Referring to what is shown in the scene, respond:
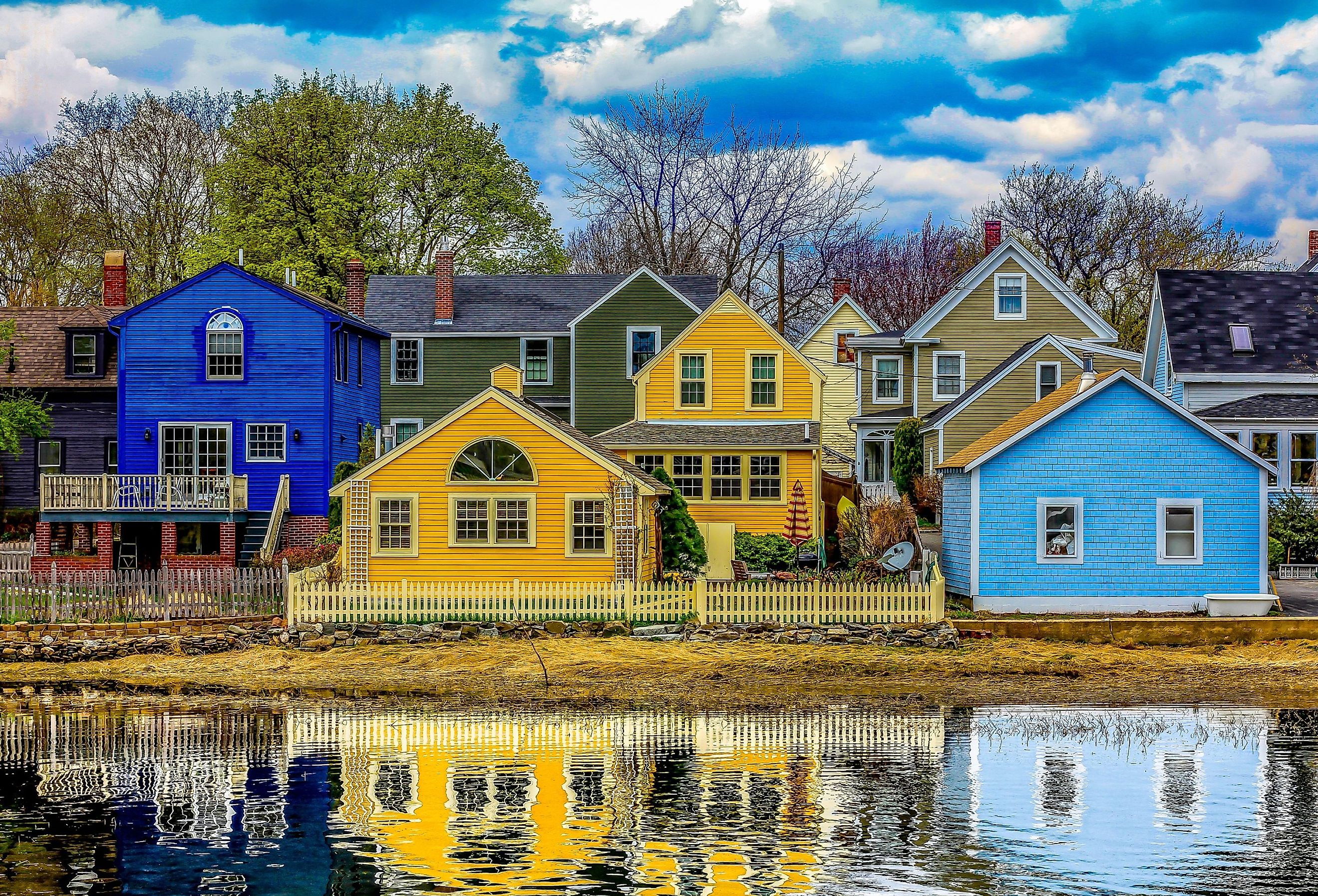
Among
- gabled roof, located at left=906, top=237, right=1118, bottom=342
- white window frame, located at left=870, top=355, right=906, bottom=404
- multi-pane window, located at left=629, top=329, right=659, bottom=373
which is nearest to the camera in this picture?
gabled roof, located at left=906, top=237, right=1118, bottom=342

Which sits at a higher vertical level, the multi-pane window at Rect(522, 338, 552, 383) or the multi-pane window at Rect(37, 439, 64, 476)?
the multi-pane window at Rect(522, 338, 552, 383)

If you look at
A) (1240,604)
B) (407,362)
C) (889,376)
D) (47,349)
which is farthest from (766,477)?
(47,349)

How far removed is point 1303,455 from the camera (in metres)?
41.3

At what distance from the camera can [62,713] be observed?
23609 mm

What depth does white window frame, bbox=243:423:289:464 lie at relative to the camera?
146 feet

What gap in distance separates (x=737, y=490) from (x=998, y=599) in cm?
1187

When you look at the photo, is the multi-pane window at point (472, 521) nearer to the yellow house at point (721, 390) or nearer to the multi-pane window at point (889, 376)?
the yellow house at point (721, 390)

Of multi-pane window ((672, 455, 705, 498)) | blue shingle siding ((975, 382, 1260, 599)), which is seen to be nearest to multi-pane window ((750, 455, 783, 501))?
multi-pane window ((672, 455, 705, 498))

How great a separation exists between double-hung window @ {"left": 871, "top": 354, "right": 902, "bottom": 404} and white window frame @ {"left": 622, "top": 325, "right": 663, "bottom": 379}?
8115 millimetres

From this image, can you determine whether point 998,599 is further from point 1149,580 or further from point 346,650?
point 346,650

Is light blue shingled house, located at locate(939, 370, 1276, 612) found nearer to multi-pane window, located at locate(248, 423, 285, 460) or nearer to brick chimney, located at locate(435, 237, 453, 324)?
multi-pane window, located at locate(248, 423, 285, 460)

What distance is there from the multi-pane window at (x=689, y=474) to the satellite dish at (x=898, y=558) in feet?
26.6

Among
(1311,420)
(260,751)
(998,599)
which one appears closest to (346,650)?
(260,751)

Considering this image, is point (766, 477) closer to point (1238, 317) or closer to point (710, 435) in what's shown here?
point (710, 435)
